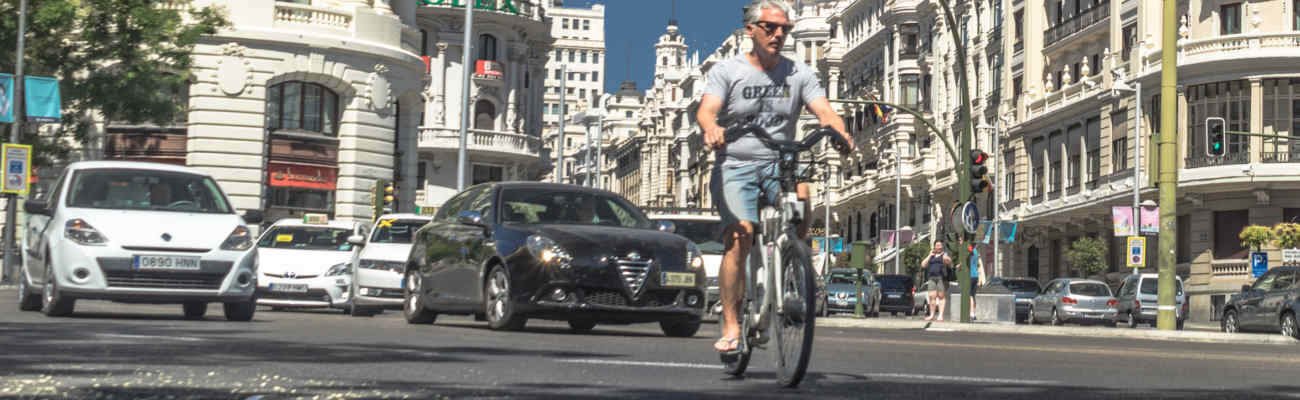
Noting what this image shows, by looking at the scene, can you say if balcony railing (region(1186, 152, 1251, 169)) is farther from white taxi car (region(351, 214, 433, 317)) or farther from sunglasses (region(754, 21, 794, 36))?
sunglasses (region(754, 21, 794, 36))

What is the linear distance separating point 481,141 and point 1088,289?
3943 cm

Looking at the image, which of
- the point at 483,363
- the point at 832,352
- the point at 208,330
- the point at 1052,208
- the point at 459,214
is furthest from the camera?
the point at 1052,208

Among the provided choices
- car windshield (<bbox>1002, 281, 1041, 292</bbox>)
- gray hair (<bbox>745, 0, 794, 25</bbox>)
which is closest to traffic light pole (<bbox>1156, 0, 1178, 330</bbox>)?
gray hair (<bbox>745, 0, 794, 25</bbox>)

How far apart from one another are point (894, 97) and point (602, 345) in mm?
71716

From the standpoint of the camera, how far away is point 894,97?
8300cm

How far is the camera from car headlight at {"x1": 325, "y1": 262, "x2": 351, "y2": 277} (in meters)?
23.5

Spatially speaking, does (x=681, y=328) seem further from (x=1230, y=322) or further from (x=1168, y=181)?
(x=1230, y=322)

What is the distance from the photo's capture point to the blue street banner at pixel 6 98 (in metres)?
33.5

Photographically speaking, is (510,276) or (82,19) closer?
(510,276)

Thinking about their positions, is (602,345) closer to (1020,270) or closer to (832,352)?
(832,352)

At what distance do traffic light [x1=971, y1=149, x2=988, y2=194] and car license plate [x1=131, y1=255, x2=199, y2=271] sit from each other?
14.4 meters

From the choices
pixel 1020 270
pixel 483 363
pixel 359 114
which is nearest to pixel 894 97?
pixel 1020 270

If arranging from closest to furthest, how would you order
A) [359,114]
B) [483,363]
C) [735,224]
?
[735,224] < [483,363] < [359,114]

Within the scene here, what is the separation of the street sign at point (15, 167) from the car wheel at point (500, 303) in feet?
62.5
